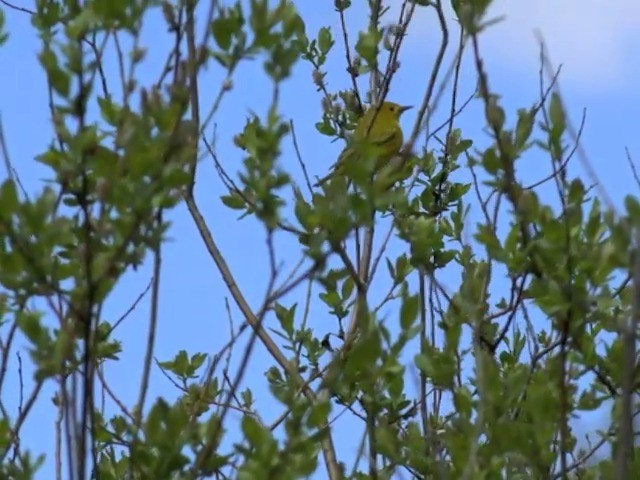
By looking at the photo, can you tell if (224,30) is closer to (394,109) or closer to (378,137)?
(378,137)

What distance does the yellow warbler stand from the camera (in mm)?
2490

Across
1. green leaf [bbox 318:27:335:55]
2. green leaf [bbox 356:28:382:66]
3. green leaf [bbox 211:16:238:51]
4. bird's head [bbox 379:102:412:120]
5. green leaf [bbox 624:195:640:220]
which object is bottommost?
green leaf [bbox 624:195:640:220]

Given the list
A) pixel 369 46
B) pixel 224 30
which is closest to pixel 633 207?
pixel 224 30

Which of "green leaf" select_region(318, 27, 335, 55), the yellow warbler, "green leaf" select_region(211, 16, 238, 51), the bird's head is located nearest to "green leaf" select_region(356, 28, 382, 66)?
the yellow warbler

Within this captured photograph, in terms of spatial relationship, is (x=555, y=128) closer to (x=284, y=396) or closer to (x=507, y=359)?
(x=284, y=396)

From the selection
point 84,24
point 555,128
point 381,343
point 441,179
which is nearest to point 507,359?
point 441,179

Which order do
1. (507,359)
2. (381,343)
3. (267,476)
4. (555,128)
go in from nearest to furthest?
(267,476)
(381,343)
(555,128)
(507,359)

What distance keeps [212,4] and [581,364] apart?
3.33ft

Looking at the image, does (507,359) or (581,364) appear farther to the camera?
(507,359)

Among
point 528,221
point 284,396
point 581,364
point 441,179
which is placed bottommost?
point 284,396

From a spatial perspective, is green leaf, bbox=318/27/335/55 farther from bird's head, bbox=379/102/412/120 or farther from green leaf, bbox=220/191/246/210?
bird's head, bbox=379/102/412/120

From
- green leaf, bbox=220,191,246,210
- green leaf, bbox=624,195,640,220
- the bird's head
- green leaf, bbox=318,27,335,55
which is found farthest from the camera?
the bird's head

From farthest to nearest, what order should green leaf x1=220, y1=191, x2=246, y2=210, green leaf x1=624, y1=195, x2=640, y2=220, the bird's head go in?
the bird's head < green leaf x1=220, y1=191, x2=246, y2=210 < green leaf x1=624, y1=195, x2=640, y2=220

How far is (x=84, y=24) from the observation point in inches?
93.7
